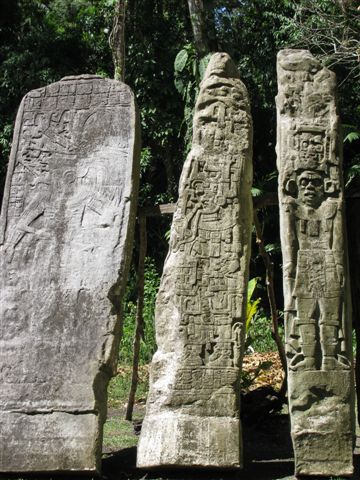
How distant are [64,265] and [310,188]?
188cm

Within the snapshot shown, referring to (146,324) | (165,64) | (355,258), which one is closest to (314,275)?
(355,258)

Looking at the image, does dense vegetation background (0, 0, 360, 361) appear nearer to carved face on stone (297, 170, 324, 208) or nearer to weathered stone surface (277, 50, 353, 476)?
weathered stone surface (277, 50, 353, 476)

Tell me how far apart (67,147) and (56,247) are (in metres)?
0.84

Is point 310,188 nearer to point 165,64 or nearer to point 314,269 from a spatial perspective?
point 314,269

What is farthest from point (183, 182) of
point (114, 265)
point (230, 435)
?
point (230, 435)

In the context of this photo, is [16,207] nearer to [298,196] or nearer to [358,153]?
[298,196]

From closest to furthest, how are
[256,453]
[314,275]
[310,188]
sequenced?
[314,275] → [310,188] → [256,453]

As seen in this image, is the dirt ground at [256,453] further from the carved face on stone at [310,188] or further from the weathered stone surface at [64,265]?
the carved face on stone at [310,188]

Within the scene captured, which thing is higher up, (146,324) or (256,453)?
(146,324)

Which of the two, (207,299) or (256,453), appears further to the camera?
(256,453)

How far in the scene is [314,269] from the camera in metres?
5.29

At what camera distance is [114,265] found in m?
5.52

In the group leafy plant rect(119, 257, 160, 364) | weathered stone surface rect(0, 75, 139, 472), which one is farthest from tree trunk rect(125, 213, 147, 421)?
leafy plant rect(119, 257, 160, 364)

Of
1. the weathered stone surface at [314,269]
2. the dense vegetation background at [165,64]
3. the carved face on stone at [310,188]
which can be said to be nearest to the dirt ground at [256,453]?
the weathered stone surface at [314,269]
